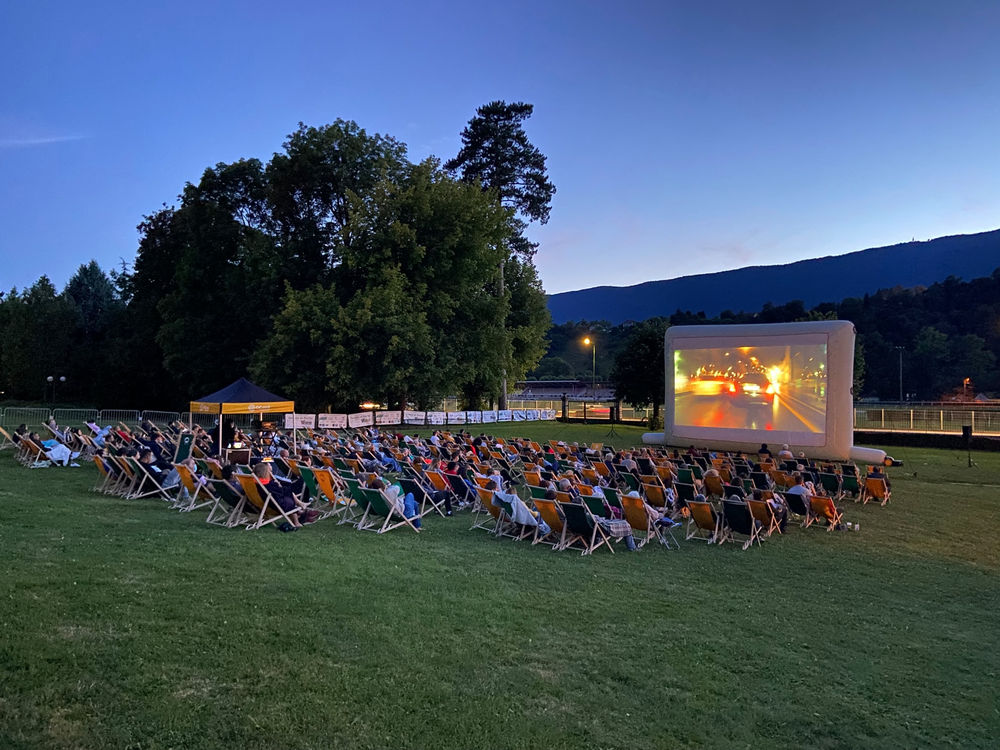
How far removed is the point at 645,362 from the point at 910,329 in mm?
52549

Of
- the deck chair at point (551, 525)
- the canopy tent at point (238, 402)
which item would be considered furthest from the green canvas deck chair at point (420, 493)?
the canopy tent at point (238, 402)

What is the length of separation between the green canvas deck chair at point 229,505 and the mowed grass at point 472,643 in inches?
24.3

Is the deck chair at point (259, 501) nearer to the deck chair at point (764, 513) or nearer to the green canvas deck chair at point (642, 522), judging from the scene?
the green canvas deck chair at point (642, 522)

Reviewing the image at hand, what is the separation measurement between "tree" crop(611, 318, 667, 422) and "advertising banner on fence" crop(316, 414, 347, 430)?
1440 centimetres

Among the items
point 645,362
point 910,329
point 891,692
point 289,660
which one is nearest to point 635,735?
point 891,692

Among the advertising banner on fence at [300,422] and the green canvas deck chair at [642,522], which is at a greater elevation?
the advertising banner on fence at [300,422]

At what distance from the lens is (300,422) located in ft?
89.7

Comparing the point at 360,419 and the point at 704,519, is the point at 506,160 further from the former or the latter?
the point at 704,519

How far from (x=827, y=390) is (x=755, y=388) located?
2016 mm

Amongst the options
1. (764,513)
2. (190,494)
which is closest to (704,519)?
(764,513)

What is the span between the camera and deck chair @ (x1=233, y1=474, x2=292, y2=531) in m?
9.27

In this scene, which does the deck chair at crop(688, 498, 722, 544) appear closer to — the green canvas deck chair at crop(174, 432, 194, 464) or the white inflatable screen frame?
the green canvas deck chair at crop(174, 432, 194, 464)

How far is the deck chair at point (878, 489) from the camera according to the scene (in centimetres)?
1322

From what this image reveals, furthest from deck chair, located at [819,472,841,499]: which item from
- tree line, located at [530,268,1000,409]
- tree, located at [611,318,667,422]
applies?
tree line, located at [530,268,1000,409]
